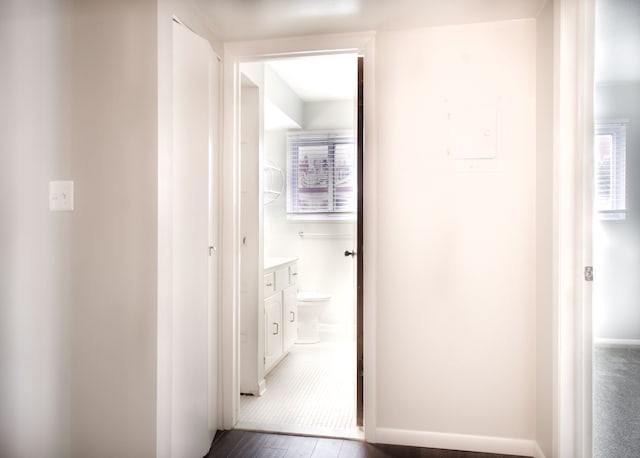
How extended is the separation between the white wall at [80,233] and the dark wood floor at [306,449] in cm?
55

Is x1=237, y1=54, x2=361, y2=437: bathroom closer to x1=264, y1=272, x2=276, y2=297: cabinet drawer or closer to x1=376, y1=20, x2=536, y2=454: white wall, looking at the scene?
x1=264, y1=272, x2=276, y2=297: cabinet drawer

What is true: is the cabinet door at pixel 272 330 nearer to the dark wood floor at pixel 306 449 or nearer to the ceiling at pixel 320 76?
the dark wood floor at pixel 306 449

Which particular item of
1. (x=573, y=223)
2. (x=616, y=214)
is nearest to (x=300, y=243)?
(x=573, y=223)

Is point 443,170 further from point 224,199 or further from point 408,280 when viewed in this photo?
point 224,199

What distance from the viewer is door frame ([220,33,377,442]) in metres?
2.21

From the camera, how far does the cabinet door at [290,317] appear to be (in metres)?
3.49

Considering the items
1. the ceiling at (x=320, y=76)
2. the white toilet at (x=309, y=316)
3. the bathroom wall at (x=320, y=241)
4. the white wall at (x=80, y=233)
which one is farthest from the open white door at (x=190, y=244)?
the bathroom wall at (x=320, y=241)

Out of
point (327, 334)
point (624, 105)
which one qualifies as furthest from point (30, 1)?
point (327, 334)

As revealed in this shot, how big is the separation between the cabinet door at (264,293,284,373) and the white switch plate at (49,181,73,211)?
154 centimetres

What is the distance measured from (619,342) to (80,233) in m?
2.22

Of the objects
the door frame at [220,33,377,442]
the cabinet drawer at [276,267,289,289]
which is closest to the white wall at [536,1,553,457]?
Answer: the door frame at [220,33,377,442]

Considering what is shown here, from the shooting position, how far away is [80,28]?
1.82m

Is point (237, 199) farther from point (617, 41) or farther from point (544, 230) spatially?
point (617, 41)

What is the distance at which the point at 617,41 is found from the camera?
1.58 meters
